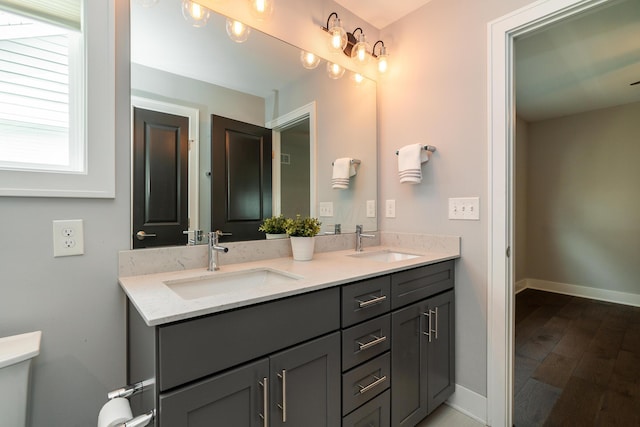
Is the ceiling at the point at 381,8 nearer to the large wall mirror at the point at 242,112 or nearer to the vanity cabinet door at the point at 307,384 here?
the large wall mirror at the point at 242,112

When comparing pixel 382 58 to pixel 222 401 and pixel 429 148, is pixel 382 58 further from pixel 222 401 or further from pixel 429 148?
pixel 222 401

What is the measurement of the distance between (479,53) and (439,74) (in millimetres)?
236

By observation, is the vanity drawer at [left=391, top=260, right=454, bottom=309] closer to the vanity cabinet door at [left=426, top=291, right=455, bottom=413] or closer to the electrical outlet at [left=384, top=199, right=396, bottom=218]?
the vanity cabinet door at [left=426, top=291, right=455, bottom=413]

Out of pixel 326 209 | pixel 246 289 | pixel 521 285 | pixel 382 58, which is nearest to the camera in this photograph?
Result: pixel 246 289

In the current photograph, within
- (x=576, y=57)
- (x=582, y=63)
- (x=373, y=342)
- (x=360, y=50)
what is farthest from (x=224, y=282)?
(x=582, y=63)

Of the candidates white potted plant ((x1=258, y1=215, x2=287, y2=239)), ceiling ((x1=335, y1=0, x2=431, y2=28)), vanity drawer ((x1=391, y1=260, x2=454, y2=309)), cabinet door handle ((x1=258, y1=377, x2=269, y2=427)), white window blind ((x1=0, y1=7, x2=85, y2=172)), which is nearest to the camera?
cabinet door handle ((x1=258, y1=377, x2=269, y2=427))

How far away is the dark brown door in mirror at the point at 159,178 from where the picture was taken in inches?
45.9

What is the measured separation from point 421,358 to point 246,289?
97 centimetres

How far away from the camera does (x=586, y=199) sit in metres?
3.71

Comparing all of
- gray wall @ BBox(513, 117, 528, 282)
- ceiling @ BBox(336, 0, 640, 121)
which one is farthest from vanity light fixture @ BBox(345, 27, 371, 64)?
gray wall @ BBox(513, 117, 528, 282)

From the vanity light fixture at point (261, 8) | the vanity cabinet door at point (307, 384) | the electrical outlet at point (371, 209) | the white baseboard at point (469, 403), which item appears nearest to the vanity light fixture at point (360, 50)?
the vanity light fixture at point (261, 8)

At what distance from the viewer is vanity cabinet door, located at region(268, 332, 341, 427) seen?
35.7 inches

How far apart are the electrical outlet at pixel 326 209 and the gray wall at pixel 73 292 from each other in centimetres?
108

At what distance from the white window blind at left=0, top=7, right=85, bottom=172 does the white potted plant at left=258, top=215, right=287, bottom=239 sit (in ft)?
2.66
